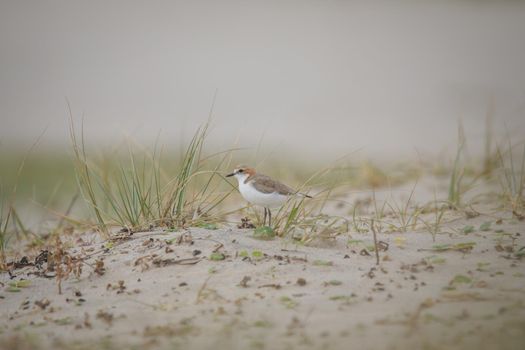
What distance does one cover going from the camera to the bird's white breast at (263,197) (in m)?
5.14

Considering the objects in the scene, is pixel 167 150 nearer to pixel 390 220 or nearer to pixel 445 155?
pixel 445 155

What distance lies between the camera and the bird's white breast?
5.14 metres

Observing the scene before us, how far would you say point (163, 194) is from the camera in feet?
19.0

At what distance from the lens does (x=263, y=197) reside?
5141 mm

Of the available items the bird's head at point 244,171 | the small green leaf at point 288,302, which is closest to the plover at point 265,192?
the bird's head at point 244,171

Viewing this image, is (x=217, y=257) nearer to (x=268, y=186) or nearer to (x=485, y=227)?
(x=268, y=186)

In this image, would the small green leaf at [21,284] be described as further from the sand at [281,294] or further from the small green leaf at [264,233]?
the small green leaf at [264,233]

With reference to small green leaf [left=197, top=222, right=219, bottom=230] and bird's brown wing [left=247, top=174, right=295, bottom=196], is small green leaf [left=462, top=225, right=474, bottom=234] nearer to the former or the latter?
bird's brown wing [left=247, top=174, right=295, bottom=196]

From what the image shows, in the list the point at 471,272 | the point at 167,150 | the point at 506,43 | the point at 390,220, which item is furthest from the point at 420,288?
the point at 506,43

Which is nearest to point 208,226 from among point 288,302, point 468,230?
point 288,302

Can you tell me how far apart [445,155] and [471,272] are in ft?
18.3

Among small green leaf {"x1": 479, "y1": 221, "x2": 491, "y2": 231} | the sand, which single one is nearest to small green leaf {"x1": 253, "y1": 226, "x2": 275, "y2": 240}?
the sand

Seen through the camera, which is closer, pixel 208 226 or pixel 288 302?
pixel 288 302

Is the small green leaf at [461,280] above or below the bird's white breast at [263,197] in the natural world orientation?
below
